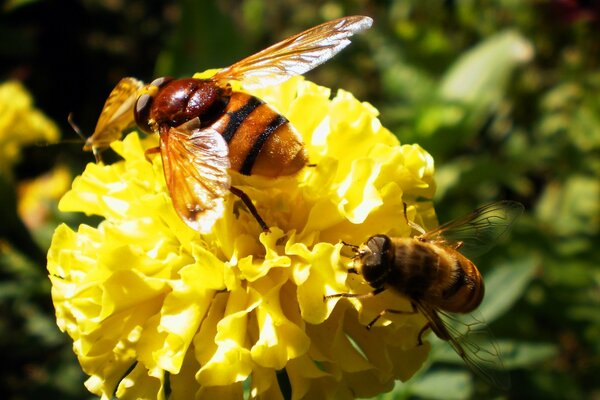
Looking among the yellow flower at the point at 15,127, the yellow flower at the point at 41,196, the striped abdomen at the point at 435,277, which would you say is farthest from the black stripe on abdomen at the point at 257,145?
the yellow flower at the point at 15,127

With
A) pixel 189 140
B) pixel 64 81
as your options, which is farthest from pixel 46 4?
pixel 189 140

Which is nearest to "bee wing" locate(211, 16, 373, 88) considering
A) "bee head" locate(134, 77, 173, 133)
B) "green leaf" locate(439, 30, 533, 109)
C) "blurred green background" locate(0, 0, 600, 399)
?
"bee head" locate(134, 77, 173, 133)

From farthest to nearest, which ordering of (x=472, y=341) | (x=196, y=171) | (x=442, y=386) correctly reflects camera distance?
(x=442, y=386), (x=472, y=341), (x=196, y=171)

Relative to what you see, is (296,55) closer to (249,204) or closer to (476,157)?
(249,204)

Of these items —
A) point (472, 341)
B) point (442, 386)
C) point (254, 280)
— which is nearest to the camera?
point (254, 280)

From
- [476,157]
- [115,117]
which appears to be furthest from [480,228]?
[476,157]

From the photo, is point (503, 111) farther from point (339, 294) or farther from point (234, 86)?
point (339, 294)

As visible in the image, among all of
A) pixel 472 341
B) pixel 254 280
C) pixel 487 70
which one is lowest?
pixel 487 70
